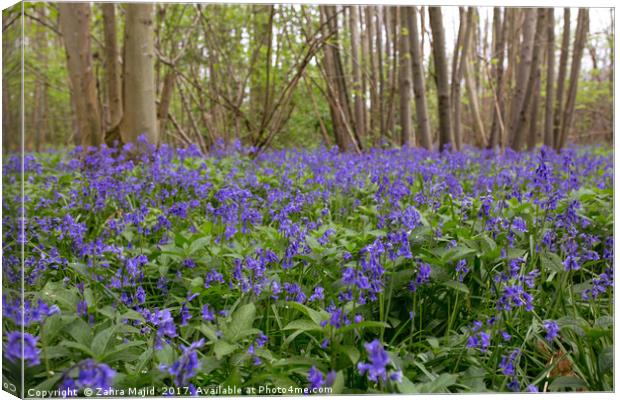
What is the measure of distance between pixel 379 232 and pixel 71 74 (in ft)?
16.5

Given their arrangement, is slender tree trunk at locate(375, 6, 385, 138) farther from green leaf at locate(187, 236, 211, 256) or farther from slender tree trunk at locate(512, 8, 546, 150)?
green leaf at locate(187, 236, 211, 256)

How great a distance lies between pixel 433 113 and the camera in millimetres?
17641

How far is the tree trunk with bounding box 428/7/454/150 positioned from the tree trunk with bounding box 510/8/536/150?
148cm

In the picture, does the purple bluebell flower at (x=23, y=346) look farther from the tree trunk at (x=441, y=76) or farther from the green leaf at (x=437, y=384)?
the tree trunk at (x=441, y=76)

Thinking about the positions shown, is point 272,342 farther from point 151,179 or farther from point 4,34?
point 151,179

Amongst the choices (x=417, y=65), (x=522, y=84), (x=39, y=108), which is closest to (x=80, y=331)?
(x=39, y=108)

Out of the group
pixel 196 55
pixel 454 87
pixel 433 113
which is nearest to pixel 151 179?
pixel 196 55

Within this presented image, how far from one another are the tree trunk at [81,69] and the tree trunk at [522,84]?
223 inches

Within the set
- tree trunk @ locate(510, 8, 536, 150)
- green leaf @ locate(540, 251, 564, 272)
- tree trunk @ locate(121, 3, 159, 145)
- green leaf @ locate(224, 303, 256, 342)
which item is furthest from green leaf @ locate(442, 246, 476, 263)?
tree trunk @ locate(510, 8, 536, 150)

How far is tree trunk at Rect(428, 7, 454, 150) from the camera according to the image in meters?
7.04

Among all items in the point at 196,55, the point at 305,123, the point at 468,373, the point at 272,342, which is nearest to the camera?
the point at 468,373

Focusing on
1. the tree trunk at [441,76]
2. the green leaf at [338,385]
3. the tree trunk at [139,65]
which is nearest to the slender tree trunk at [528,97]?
the tree trunk at [441,76]

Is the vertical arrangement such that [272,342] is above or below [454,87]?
below

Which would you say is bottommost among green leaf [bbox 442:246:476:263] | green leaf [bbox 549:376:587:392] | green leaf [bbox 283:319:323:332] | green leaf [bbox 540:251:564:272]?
green leaf [bbox 549:376:587:392]
